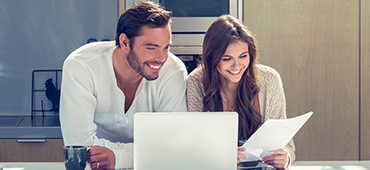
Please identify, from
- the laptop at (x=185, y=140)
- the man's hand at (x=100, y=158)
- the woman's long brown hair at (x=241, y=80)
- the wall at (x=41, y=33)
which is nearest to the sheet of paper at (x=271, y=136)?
the laptop at (x=185, y=140)

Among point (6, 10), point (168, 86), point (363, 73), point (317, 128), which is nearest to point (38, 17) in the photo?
point (6, 10)

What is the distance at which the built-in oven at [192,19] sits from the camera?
2.88 metres

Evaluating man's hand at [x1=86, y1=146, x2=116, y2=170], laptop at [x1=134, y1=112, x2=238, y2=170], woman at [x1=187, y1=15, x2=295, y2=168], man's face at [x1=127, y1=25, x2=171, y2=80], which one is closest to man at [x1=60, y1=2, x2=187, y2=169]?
man's face at [x1=127, y1=25, x2=171, y2=80]

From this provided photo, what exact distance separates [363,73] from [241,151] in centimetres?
196

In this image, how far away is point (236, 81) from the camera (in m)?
2.01

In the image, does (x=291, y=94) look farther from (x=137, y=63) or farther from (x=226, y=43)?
(x=137, y=63)

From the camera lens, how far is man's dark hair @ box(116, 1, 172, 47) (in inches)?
74.1

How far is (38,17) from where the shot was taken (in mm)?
3115

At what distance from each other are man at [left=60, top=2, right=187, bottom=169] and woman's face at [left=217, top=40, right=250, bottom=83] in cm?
22

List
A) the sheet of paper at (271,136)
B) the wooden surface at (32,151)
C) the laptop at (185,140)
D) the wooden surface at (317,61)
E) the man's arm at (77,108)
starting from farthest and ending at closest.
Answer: the wooden surface at (317,61)
the wooden surface at (32,151)
the man's arm at (77,108)
the sheet of paper at (271,136)
the laptop at (185,140)

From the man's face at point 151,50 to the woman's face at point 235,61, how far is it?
1.04 feet

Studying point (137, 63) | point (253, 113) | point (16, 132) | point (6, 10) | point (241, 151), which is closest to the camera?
point (241, 151)

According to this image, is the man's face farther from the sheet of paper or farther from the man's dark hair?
the sheet of paper

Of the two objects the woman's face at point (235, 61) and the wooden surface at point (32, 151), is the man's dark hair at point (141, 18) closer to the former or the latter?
the woman's face at point (235, 61)
